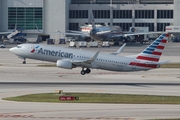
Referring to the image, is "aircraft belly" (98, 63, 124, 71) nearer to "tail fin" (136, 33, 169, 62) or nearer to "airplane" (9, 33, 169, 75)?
"airplane" (9, 33, 169, 75)

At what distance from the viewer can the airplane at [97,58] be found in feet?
245

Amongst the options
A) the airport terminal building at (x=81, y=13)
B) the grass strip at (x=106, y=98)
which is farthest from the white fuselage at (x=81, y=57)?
the airport terminal building at (x=81, y=13)

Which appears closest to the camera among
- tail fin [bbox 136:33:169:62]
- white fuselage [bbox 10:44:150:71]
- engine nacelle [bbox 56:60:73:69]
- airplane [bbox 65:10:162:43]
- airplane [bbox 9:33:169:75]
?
tail fin [bbox 136:33:169:62]

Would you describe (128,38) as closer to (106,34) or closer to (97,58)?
(106,34)

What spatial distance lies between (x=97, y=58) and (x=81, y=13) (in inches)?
3945

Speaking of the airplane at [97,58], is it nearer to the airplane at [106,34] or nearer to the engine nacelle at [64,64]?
the engine nacelle at [64,64]

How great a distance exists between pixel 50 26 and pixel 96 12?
15598mm

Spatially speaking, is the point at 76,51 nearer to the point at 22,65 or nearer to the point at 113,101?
the point at 22,65

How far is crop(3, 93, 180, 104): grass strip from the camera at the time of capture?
177ft

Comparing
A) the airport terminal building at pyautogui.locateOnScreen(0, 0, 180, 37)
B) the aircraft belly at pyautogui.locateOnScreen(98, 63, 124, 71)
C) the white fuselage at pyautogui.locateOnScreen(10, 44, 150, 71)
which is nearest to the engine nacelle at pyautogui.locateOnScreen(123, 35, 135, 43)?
the airport terminal building at pyautogui.locateOnScreen(0, 0, 180, 37)

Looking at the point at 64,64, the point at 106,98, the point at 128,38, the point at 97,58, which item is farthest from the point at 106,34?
the point at 106,98

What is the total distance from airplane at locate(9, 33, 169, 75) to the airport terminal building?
286 ft

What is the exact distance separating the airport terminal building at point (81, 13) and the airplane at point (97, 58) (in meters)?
87.3

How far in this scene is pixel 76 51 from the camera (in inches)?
3140
